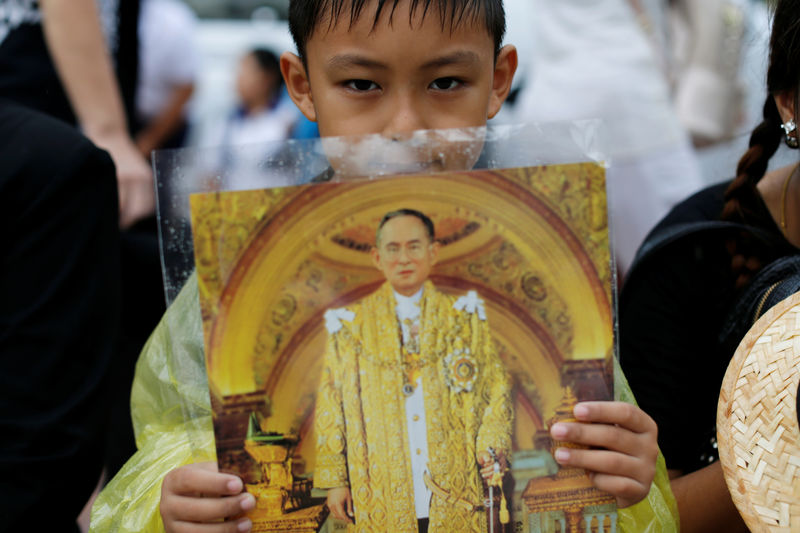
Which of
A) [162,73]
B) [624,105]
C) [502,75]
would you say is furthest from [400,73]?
[162,73]

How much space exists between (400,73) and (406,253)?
1.11 feet

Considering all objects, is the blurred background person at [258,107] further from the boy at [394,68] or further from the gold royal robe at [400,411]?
the gold royal robe at [400,411]

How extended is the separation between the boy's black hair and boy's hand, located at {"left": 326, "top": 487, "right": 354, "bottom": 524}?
66cm

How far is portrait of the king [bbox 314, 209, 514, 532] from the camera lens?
0.96 m

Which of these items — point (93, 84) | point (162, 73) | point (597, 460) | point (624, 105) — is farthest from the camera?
point (162, 73)

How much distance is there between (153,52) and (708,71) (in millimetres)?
1882

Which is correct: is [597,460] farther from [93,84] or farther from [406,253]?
[93,84]

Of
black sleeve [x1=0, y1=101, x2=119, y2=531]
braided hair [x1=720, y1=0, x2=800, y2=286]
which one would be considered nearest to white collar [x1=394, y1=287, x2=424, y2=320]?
braided hair [x1=720, y1=0, x2=800, y2=286]

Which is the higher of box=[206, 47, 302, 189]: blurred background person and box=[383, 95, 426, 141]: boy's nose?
box=[206, 47, 302, 189]: blurred background person

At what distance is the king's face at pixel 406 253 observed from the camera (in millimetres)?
979

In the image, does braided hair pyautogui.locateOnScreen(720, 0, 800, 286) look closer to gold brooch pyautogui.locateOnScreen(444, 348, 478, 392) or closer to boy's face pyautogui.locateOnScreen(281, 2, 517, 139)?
boy's face pyautogui.locateOnScreen(281, 2, 517, 139)

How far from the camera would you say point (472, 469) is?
0.97 m

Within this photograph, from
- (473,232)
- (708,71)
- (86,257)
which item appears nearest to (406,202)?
(473,232)

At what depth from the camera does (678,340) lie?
1.38m
